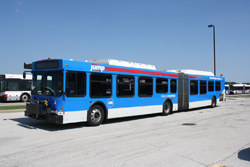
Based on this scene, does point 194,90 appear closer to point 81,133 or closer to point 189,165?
point 81,133

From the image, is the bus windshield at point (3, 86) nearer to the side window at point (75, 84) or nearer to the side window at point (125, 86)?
the side window at point (125, 86)

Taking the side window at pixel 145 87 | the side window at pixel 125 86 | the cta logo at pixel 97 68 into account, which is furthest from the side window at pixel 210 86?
the cta logo at pixel 97 68

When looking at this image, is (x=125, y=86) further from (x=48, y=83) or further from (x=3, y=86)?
(x=3, y=86)

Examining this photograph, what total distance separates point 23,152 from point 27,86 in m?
21.7

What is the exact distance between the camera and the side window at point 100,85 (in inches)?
390

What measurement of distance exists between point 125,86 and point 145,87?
5.54ft

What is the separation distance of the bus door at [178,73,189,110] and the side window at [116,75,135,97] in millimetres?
5084

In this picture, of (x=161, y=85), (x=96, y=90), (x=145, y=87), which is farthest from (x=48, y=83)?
(x=161, y=85)

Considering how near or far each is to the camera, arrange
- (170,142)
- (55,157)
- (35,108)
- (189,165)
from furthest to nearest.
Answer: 1. (35,108)
2. (170,142)
3. (55,157)
4. (189,165)

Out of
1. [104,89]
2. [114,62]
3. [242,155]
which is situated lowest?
[242,155]

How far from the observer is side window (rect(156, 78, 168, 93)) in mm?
13798

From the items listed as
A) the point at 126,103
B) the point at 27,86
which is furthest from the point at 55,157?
the point at 27,86

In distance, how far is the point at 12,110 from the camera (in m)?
15.1

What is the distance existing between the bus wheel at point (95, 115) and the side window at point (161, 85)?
470 centimetres
